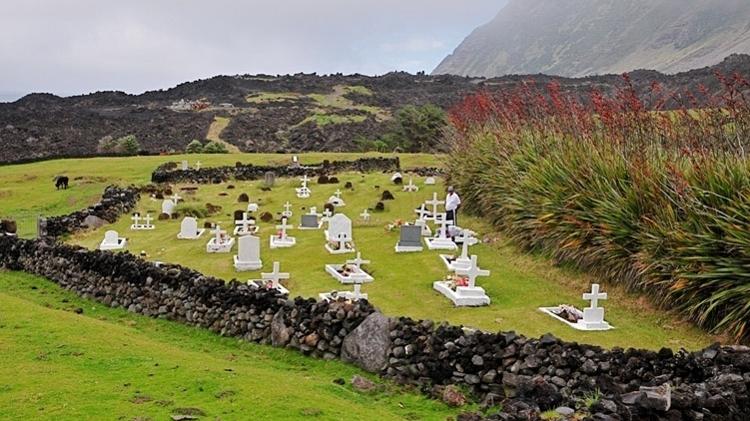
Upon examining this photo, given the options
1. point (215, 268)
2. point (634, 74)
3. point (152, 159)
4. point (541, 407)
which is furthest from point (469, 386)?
point (634, 74)

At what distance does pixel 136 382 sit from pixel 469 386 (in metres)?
4.12

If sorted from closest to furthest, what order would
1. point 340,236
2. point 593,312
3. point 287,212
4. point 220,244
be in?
point 593,312 → point 340,236 → point 220,244 → point 287,212

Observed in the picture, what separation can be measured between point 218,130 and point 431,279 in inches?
2827

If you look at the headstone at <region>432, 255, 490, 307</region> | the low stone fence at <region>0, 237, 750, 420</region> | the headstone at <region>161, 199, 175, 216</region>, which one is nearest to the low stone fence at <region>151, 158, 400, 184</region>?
the headstone at <region>161, 199, 175, 216</region>

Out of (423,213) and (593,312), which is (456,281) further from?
(423,213)

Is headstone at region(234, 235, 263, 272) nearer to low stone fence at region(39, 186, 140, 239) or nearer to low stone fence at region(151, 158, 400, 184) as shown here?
low stone fence at region(39, 186, 140, 239)

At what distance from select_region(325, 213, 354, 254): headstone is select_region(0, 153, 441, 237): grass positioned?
37.1 feet

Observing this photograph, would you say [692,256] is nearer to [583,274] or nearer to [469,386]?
[583,274]

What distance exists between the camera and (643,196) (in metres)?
13.9

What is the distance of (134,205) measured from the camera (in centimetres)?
3056

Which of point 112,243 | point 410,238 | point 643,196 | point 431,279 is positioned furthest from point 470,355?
point 112,243

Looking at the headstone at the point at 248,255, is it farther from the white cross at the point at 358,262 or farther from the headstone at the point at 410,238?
the headstone at the point at 410,238

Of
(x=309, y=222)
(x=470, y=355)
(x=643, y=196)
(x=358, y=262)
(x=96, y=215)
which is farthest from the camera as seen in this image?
(x=96, y=215)

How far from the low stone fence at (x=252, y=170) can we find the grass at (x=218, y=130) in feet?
99.0
